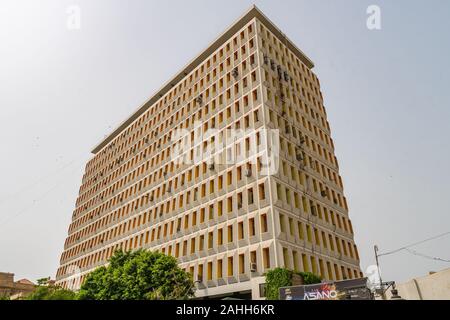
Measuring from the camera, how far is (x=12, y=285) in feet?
255

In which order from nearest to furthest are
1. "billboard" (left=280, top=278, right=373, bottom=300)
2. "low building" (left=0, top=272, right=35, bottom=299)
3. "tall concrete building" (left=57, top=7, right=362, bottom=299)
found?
1. "billboard" (left=280, top=278, right=373, bottom=300)
2. "tall concrete building" (left=57, top=7, right=362, bottom=299)
3. "low building" (left=0, top=272, right=35, bottom=299)

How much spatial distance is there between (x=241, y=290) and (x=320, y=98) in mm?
31962

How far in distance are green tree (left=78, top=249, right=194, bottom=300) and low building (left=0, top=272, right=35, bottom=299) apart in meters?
58.1

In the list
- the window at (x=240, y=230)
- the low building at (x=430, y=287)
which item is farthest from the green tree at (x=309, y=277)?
the low building at (x=430, y=287)

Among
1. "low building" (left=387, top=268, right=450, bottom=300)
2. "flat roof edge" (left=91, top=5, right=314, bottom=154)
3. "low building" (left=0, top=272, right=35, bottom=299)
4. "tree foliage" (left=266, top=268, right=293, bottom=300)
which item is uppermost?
"flat roof edge" (left=91, top=5, right=314, bottom=154)

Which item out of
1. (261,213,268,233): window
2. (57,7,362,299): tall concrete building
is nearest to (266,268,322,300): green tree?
(57,7,362,299): tall concrete building

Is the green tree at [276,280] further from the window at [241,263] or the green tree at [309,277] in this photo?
the window at [241,263]

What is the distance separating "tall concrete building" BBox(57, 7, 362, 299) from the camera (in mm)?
30625

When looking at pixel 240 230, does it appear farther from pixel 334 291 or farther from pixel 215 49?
pixel 215 49

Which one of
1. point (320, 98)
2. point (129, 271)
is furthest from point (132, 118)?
point (129, 271)

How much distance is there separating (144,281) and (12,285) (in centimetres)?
6895

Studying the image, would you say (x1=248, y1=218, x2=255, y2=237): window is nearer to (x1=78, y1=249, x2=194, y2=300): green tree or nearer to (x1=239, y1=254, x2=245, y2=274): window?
(x1=239, y1=254, x2=245, y2=274): window

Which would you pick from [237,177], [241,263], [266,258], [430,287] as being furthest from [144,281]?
[430,287]
